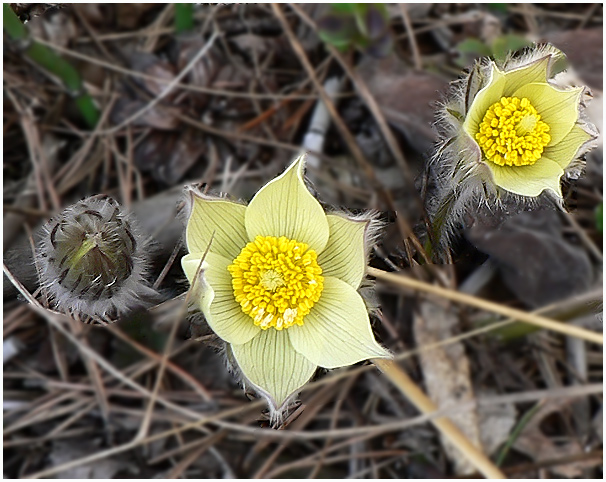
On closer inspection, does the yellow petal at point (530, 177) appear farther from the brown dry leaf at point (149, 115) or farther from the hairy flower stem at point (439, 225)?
the brown dry leaf at point (149, 115)

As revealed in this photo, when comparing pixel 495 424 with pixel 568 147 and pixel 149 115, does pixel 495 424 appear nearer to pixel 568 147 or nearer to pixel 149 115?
pixel 568 147

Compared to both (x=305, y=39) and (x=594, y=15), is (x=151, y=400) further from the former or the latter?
(x=594, y=15)

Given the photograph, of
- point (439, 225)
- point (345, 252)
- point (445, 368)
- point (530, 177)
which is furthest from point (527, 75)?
point (445, 368)

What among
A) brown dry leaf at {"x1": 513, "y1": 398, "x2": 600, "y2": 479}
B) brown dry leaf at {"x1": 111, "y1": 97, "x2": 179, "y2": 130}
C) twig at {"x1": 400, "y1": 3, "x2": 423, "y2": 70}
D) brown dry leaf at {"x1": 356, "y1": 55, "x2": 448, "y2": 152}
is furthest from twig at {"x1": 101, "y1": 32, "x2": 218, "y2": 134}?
brown dry leaf at {"x1": 513, "y1": 398, "x2": 600, "y2": 479}

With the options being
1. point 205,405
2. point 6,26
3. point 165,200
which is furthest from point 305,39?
point 205,405

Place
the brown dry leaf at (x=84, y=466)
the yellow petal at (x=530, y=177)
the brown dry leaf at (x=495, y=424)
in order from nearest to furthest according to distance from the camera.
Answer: the yellow petal at (x=530, y=177)
the brown dry leaf at (x=84, y=466)
the brown dry leaf at (x=495, y=424)

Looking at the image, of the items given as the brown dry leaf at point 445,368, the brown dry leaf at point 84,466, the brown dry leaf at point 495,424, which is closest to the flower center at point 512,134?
the brown dry leaf at point 445,368
